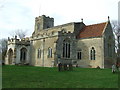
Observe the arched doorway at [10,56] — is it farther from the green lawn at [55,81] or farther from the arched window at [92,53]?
the green lawn at [55,81]

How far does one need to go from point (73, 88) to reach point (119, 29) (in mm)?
35584

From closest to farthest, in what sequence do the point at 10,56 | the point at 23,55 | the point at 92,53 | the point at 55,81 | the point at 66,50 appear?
the point at 55,81 → the point at 92,53 → the point at 66,50 → the point at 23,55 → the point at 10,56

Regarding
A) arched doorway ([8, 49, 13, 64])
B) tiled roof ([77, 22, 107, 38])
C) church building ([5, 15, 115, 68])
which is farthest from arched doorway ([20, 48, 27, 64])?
tiled roof ([77, 22, 107, 38])

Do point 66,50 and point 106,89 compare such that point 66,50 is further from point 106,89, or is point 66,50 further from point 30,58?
point 106,89

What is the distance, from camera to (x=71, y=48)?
3941cm

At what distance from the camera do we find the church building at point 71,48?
119ft

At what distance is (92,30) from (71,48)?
5.63 meters

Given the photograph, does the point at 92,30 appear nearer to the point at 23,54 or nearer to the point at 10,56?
the point at 23,54

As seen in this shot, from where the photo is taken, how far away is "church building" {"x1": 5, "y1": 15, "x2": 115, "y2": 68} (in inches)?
1422

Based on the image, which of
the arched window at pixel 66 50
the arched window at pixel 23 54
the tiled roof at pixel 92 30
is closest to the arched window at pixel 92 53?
the tiled roof at pixel 92 30

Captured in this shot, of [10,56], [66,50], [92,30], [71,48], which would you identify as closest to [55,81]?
[66,50]

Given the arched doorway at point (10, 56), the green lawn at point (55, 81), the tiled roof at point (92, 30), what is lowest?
the green lawn at point (55, 81)

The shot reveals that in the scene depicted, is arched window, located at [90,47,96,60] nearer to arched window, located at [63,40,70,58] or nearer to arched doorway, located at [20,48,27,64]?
arched window, located at [63,40,70,58]

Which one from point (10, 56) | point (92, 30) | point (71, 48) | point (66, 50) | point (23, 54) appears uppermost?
point (92, 30)
